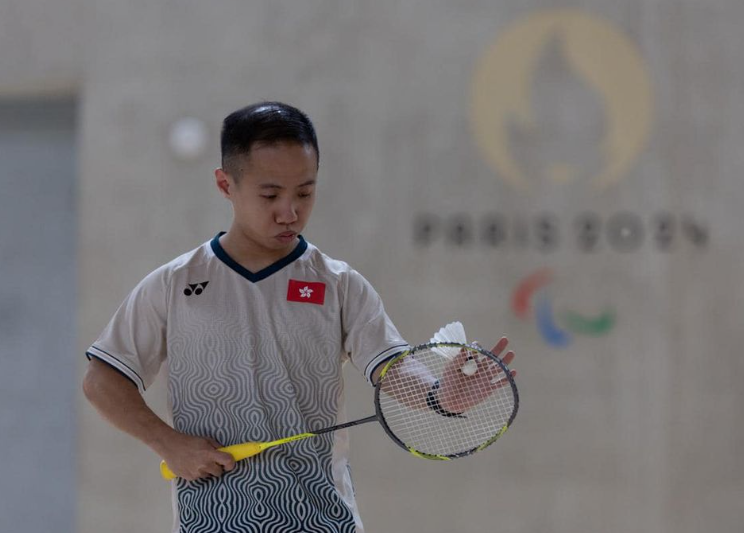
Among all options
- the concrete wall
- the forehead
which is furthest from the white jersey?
the concrete wall

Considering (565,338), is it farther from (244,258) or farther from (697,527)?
(244,258)

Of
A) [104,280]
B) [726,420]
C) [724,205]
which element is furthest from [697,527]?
[104,280]

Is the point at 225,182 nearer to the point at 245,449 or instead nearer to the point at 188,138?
the point at 245,449

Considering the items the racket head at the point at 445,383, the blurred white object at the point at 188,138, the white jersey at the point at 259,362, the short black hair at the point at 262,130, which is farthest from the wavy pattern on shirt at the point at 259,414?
the blurred white object at the point at 188,138

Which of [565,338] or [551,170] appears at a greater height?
[551,170]

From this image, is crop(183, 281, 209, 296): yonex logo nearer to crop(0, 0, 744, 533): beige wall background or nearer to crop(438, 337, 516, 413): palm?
crop(438, 337, 516, 413): palm

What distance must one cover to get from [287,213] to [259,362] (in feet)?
1.09

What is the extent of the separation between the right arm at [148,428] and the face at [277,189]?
46 centimetres

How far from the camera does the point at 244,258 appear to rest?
240cm

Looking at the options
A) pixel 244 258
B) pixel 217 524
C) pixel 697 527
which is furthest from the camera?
pixel 697 527

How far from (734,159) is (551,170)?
101 cm

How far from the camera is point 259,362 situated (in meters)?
2.31

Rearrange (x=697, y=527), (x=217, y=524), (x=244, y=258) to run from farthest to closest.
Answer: (x=697, y=527)
(x=244, y=258)
(x=217, y=524)

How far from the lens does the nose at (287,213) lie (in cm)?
227
